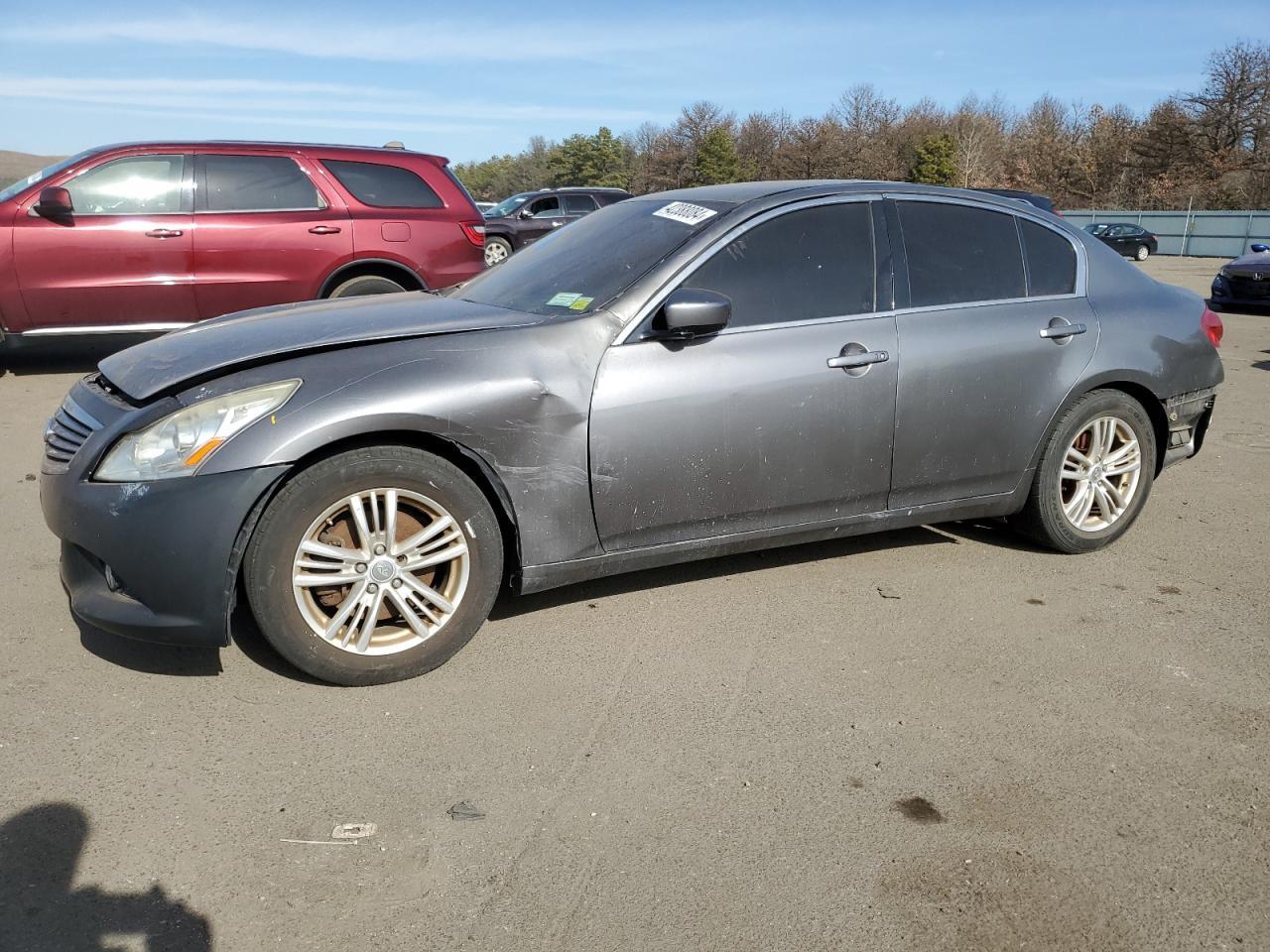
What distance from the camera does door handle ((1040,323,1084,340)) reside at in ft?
14.4

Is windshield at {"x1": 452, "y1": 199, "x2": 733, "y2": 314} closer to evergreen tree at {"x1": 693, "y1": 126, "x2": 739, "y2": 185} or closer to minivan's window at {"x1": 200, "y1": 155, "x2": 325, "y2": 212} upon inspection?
minivan's window at {"x1": 200, "y1": 155, "x2": 325, "y2": 212}

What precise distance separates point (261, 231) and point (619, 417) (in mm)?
5846

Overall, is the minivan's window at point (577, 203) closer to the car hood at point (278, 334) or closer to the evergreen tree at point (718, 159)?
the car hood at point (278, 334)

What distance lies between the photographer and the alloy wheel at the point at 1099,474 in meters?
4.60

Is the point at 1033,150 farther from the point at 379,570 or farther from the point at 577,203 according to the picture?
the point at 379,570

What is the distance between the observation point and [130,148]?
8.14m

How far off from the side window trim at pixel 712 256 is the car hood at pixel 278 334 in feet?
1.17

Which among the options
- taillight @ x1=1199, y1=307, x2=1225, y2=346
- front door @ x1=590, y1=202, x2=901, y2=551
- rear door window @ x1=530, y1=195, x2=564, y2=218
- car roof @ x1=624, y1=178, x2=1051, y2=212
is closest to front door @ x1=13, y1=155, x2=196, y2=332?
car roof @ x1=624, y1=178, x2=1051, y2=212

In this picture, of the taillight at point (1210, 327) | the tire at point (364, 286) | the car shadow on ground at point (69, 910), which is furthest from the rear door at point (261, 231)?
the car shadow on ground at point (69, 910)

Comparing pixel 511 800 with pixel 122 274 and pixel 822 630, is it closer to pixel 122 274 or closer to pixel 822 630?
pixel 822 630

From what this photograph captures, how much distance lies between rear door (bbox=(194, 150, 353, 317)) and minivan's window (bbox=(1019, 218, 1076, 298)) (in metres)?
5.70

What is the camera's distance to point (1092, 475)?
464cm

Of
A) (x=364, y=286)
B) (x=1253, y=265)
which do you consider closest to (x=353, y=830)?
(x=364, y=286)

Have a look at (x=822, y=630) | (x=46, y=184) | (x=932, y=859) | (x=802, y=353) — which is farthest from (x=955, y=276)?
(x=46, y=184)
